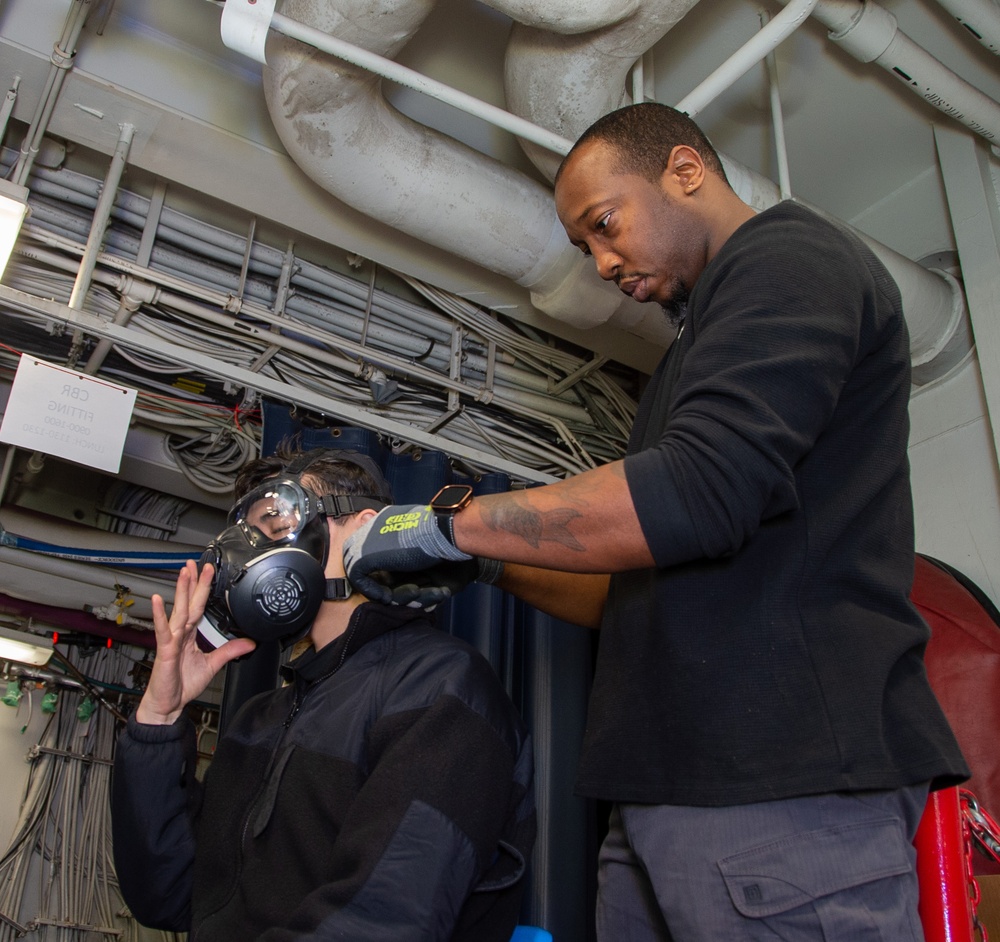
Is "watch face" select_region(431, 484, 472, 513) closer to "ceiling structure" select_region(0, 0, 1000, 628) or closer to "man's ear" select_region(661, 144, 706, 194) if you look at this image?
"man's ear" select_region(661, 144, 706, 194)

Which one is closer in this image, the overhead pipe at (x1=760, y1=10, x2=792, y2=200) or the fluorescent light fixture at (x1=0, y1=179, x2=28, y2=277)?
the fluorescent light fixture at (x1=0, y1=179, x2=28, y2=277)

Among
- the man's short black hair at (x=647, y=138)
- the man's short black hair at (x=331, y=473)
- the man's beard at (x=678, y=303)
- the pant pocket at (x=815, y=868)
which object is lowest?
the pant pocket at (x=815, y=868)

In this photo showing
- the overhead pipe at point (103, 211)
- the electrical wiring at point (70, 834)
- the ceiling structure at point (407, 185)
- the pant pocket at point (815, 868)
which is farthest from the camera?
the electrical wiring at point (70, 834)

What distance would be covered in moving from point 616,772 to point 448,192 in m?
1.64

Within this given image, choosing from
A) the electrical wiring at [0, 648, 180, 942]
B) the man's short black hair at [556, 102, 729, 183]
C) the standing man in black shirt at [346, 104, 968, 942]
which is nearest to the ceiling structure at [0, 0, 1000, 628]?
the man's short black hair at [556, 102, 729, 183]

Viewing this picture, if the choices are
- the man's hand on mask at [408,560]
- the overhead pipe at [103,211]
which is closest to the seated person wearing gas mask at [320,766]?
the man's hand on mask at [408,560]

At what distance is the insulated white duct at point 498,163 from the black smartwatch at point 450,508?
1162 millimetres

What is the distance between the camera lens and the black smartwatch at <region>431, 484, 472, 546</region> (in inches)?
43.7

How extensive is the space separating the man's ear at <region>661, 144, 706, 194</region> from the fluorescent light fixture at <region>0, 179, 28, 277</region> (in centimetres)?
147

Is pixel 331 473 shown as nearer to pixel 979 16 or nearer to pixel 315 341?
pixel 315 341

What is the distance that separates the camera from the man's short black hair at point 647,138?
56.2 inches

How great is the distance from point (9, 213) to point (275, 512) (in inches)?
40.7

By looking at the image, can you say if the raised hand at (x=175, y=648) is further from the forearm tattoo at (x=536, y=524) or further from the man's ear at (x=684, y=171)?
the man's ear at (x=684, y=171)

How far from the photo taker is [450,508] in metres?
1.11
